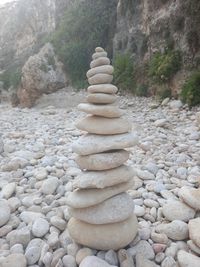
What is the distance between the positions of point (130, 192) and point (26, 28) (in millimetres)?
22261

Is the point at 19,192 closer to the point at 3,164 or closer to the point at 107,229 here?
the point at 3,164

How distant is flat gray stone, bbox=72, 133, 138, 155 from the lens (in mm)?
2855

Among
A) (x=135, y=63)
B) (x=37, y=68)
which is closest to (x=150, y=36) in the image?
(x=135, y=63)

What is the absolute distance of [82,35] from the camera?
1723cm

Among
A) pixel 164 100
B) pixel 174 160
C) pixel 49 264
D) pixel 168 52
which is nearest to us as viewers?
pixel 49 264

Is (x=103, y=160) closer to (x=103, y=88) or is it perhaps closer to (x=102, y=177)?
(x=102, y=177)

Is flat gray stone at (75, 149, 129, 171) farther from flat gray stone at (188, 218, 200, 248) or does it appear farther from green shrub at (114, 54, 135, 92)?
green shrub at (114, 54, 135, 92)

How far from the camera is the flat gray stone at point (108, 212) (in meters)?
2.75

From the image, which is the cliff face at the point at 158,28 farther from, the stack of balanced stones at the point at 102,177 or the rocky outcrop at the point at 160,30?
the stack of balanced stones at the point at 102,177

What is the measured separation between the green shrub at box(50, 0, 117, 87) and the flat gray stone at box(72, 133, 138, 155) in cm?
1296

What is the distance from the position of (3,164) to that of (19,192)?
1.45 m

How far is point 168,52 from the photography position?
10148mm

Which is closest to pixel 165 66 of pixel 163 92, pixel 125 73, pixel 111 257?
pixel 163 92

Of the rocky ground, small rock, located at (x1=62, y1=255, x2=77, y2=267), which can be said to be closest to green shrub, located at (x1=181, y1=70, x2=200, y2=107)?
the rocky ground
